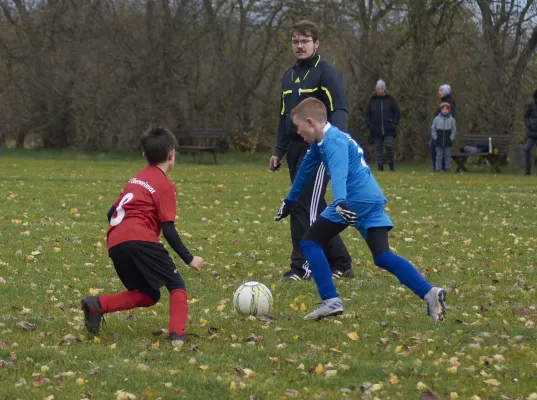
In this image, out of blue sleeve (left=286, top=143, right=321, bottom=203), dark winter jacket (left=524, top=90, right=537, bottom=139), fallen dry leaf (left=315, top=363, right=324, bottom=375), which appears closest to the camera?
fallen dry leaf (left=315, top=363, right=324, bottom=375)

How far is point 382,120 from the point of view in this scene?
86.5ft

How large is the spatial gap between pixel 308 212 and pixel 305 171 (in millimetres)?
1540

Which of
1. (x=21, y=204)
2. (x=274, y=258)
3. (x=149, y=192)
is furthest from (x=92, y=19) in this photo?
(x=149, y=192)

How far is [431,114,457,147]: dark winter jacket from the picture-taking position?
84.0 ft

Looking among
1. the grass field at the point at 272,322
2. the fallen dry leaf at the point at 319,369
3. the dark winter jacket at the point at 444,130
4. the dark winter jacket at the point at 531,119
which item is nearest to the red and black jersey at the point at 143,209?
the grass field at the point at 272,322

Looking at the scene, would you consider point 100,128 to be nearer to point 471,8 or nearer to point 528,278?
point 471,8

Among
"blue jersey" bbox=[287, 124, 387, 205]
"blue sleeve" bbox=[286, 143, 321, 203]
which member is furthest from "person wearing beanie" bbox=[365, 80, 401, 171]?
"blue jersey" bbox=[287, 124, 387, 205]

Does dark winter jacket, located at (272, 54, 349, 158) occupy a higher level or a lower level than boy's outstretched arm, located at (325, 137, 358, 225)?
higher

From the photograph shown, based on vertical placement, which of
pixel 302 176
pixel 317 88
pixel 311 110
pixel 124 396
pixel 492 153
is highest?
pixel 317 88

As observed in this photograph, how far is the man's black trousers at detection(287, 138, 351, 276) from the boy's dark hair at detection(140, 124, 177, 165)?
2.81 metres

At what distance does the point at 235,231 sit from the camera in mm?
13156

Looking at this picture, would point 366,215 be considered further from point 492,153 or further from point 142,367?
point 492,153

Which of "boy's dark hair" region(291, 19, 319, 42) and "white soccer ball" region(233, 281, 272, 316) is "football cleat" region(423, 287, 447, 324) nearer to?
"white soccer ball" region(233, 281, 272, 316)

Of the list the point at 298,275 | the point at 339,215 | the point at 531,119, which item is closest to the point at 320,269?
the point at 339,215
